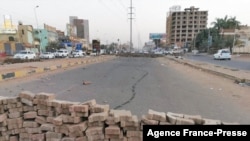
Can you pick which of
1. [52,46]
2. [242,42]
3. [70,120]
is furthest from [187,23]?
[70,120]

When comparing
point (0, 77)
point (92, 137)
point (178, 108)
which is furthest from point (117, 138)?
point (0, 77)

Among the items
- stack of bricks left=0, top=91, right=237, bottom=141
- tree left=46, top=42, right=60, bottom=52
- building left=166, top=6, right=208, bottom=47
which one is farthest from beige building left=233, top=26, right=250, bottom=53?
building left=166, top=6, right=208, bottom=47

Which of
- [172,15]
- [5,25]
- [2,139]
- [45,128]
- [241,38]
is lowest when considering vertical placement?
[2,139]

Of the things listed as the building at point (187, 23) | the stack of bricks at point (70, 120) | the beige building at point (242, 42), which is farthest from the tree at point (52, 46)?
the building at point (187, 23)

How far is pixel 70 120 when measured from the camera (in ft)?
12.3

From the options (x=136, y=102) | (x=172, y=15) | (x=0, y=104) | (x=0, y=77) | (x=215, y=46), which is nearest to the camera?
(x=0, y=104)

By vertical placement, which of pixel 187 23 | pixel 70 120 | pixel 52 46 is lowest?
pixel 70 120

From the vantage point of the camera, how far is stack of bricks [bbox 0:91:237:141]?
3570 millimetres

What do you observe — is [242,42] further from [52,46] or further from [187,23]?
[187,23]

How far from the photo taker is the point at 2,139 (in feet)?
13.3

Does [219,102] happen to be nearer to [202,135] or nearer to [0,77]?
[202,135]

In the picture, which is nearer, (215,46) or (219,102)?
(219,102)

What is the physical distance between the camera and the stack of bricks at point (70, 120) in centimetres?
357

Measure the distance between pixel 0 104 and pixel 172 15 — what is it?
13336cm
